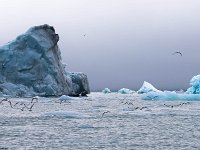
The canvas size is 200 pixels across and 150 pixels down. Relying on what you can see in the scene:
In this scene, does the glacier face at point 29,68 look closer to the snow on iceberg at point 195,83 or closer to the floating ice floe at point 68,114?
the snow on iceberg at point 195,83

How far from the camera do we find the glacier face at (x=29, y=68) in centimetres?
5097

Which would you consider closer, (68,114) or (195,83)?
(68,114)

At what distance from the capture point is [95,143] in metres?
12.3

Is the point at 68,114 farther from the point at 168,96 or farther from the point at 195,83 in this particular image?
the point at 195,83

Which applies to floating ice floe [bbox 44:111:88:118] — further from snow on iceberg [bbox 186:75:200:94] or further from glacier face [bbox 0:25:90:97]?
glacier face [bbox 0:25:90:97]

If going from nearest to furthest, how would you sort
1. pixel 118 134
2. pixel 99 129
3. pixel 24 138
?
pixel 24 138 < pixel 118 134 < pixel 99 129

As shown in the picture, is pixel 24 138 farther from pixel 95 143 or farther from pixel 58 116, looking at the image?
pixel 58 116

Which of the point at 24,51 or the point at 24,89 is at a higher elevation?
the point at 24,51

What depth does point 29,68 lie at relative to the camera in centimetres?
5181

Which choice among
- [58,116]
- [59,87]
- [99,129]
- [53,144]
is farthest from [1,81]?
[53,144]

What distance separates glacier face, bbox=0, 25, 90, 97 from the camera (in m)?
51.0

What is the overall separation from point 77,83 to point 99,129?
158ft

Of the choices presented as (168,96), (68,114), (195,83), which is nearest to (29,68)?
(168,96)

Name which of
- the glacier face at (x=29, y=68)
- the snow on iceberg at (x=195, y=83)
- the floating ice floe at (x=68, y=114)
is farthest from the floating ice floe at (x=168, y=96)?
the floating ice floe at (x=68, y=114)
